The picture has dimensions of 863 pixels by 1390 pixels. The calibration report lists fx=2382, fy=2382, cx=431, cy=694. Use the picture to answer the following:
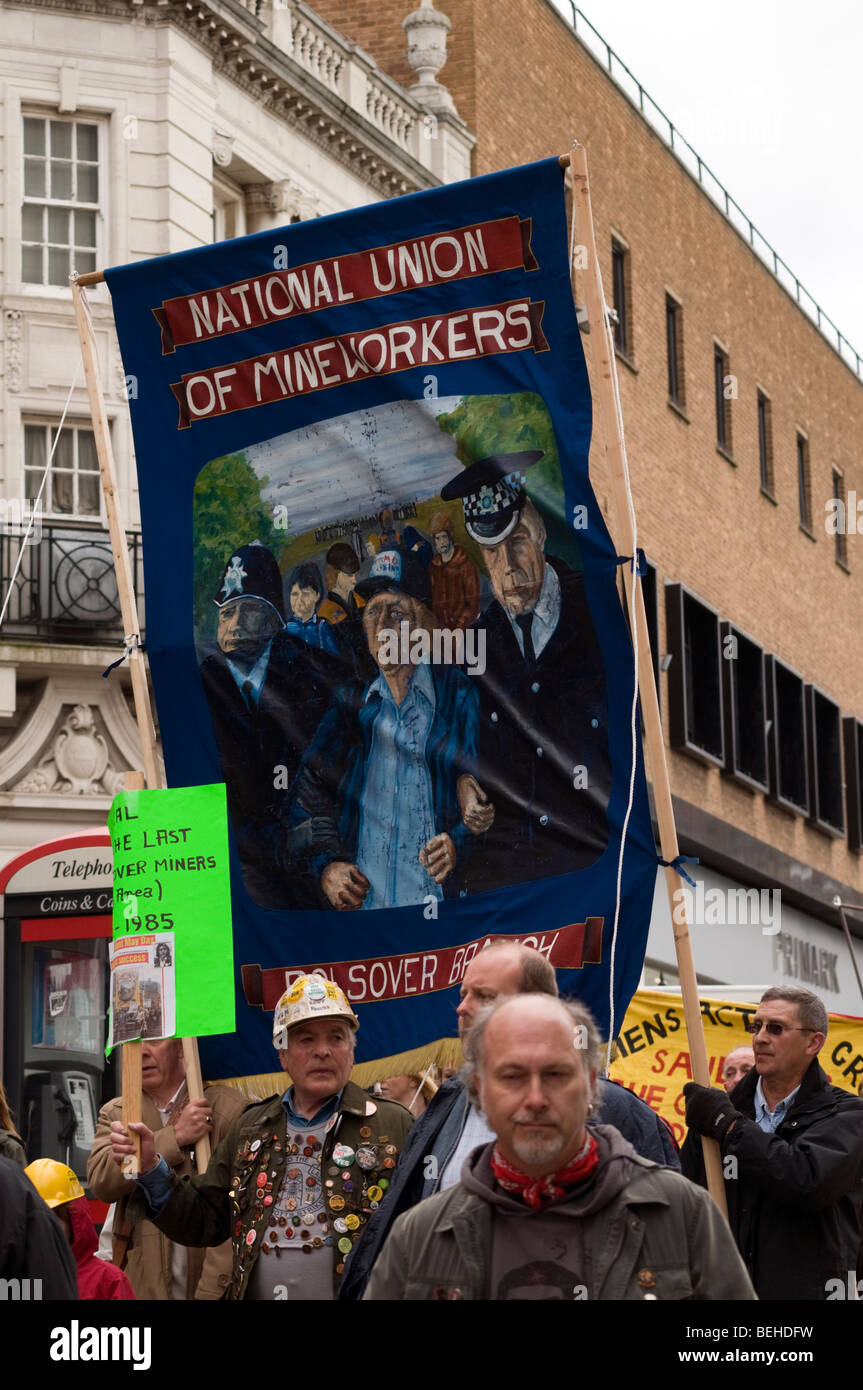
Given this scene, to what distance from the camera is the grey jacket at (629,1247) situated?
4203 mm

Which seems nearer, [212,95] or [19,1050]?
[19,1050]

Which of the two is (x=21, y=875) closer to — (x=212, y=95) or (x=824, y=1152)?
(x=212, y=95)

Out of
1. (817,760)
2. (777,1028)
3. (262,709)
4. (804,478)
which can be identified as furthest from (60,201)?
(804,478)

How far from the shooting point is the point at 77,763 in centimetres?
2186

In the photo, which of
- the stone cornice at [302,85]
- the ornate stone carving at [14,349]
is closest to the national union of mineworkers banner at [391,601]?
the ornate stone carving at [14,349]

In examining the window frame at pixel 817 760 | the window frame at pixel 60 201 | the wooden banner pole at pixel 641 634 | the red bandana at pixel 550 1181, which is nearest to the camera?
the red bandana at pixel 550 1181

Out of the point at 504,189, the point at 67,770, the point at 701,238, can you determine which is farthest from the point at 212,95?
the point at 504,189

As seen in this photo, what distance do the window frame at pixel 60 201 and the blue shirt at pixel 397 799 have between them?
1563 cm

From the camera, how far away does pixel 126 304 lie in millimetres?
8695

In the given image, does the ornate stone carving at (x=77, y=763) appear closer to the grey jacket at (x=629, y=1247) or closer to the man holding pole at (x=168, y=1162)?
the man holding pole at (x=168, y=1162)

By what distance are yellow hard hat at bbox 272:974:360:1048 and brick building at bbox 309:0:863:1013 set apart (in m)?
22.1

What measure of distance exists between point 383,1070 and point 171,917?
94 centimetres

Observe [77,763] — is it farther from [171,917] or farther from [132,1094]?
[132,1094]

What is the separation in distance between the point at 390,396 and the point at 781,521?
3214cm
